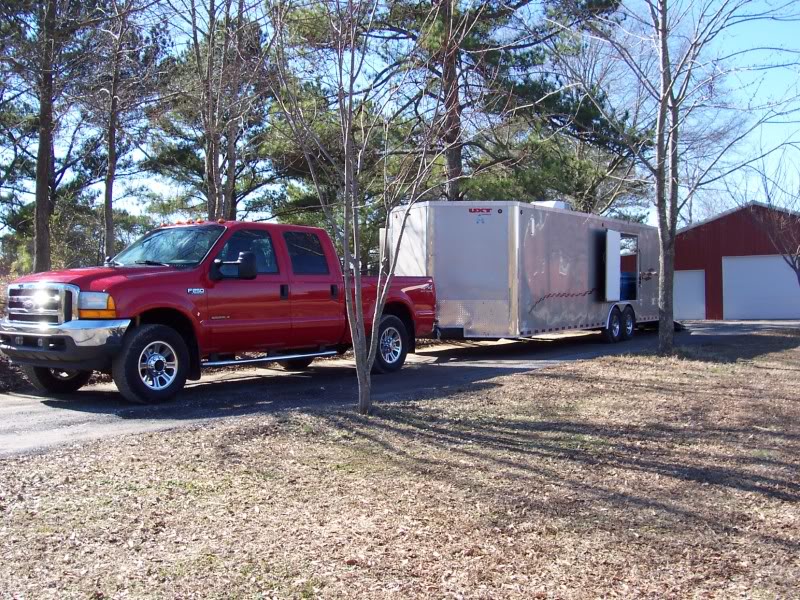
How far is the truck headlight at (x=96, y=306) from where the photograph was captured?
821 centimetres

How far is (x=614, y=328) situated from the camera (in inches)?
728

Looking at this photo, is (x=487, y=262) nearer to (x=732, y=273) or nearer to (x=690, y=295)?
(x=732, y=273)

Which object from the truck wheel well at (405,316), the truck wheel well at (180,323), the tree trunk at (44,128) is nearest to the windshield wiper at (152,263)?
the truck wheel well at (180,323)

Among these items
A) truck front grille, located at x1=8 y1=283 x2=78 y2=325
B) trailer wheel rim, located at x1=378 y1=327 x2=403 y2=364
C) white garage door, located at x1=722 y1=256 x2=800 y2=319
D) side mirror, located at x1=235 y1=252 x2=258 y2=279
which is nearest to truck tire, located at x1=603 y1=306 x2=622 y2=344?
trailer wheel rim, located at x1=378 y1=327 x2=403 y2=364

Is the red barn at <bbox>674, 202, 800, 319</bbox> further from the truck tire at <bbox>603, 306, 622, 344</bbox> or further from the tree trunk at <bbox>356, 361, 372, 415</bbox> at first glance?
the tree trunk at <bbox>356, 361, 372, 415</bbox>

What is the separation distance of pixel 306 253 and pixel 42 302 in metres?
3.37

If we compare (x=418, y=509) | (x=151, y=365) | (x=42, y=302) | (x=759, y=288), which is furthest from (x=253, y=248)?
(x=759, y=288)

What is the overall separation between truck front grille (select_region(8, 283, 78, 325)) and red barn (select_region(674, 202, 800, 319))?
25629 millimetres

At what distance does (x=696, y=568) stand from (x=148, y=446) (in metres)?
4.11

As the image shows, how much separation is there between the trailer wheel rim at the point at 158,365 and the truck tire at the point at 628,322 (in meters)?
12.8

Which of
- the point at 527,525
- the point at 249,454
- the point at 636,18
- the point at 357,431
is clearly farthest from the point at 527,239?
the point at 527,525

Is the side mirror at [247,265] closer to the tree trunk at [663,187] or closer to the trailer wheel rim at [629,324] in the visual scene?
the tree trunk at [663,187]

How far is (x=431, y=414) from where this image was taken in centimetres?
771

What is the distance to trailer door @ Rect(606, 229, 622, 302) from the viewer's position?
682 inches
